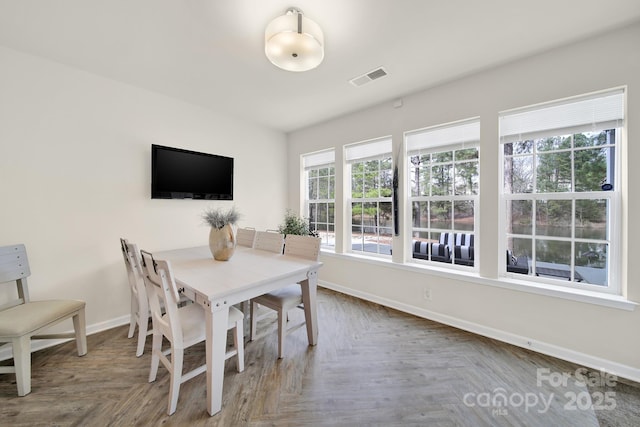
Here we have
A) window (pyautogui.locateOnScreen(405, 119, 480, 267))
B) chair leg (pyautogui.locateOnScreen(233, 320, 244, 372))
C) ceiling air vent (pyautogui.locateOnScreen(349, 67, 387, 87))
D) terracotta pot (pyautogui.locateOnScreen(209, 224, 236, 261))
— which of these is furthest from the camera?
window (pyautogui.locateOnScreen(405, 119, 480, 267))

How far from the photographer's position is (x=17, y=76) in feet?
7.06

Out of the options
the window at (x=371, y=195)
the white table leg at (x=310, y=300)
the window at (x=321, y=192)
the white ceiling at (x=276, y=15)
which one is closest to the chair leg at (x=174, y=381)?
the white table leg at (x=310, y=300)

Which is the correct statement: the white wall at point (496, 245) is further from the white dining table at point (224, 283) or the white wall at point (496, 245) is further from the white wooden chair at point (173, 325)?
the white wooden chair at point (173, 325)

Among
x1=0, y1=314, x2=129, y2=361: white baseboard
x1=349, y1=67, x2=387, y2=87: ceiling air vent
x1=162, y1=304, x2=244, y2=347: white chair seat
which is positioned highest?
x1=349, y1=67, x2=387, y2=87: ceiling air vent

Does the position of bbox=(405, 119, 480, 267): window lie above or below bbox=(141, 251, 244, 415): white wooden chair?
above

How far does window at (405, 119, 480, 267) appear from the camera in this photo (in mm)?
2674

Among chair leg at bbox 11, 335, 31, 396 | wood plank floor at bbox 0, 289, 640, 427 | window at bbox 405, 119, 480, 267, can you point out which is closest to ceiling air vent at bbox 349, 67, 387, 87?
window at bbox 405, 119, 480, 267

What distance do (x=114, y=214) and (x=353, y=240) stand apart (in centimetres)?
302

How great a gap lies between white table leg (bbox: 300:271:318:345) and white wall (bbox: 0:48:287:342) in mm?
1960

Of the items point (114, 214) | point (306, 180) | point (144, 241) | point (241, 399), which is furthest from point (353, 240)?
point (114, 214)

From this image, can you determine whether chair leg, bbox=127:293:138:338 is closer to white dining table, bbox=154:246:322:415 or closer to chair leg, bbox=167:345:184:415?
white dining table, bbox=154:246:322:415

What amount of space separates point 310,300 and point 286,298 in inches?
8.9

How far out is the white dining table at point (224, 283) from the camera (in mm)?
1513

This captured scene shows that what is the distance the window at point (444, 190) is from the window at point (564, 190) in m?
0.31
